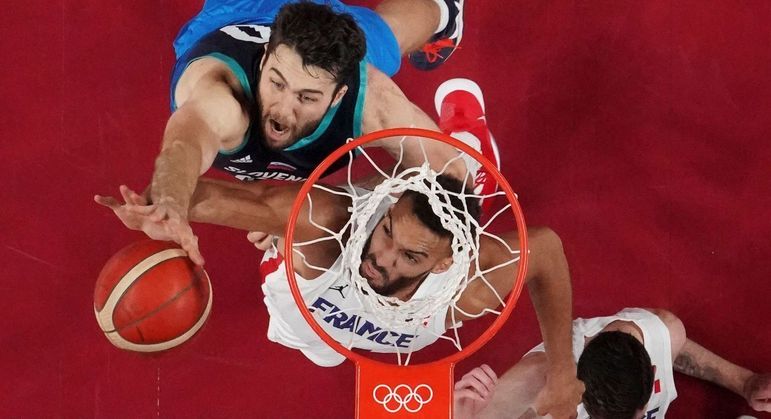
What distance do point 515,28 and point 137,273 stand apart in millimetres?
1923

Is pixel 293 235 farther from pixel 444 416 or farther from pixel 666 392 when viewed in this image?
pixel 666 392

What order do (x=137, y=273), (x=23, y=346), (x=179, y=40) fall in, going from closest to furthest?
(x=137, y=273) → (x=179, y=40) → (x=23, y=346)

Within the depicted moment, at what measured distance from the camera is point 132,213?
5.04ft

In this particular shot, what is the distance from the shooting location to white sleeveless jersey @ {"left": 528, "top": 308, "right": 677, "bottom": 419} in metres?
2.68

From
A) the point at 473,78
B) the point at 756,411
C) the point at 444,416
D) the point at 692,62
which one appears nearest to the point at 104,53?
the point at 473,78

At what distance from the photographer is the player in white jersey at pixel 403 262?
210 cm

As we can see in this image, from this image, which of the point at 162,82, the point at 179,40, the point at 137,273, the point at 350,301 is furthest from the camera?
the point at 162,82

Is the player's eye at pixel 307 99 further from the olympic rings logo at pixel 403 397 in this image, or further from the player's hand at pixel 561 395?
the player's hand at pixel 561 395

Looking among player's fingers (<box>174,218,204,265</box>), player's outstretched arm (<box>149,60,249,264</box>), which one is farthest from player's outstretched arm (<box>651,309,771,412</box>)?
player's fingers (<box>174,218,204,265</box>)

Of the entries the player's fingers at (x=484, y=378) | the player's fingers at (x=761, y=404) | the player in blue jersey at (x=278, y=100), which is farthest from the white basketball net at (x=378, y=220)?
the player's fingers at (x=761, y=404)

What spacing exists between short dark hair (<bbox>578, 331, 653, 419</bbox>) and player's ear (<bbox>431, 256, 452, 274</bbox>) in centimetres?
65

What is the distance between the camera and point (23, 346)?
2818mm

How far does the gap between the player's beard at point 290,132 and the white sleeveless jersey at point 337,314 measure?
11.0 inches

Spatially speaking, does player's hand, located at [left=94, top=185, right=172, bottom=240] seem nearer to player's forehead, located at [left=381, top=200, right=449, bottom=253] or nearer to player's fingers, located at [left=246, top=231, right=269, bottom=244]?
player's forehead, located at [left=381, top=200, right=449, bottom=253]
